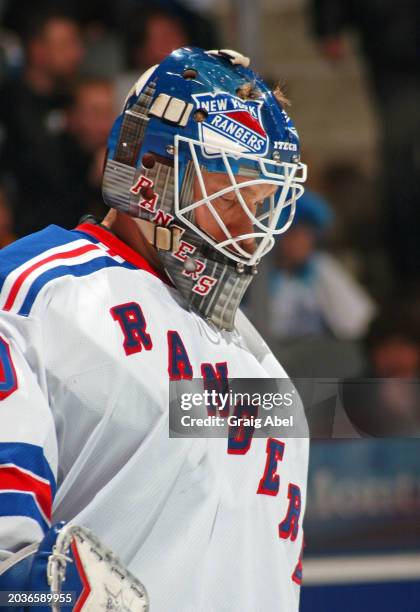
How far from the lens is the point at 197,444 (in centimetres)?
185

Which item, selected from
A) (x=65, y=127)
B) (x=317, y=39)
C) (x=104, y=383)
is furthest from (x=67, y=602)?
(x=317, y=39)

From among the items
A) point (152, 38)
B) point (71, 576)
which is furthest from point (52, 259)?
point (152, 38)

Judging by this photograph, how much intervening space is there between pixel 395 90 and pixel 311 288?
36.5 inches

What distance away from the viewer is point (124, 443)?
1.78 meters

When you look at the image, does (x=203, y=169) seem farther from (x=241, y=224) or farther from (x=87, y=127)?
(x=87, y=127)

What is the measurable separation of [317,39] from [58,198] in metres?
1.67

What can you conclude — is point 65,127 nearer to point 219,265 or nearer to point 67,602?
point 219,265

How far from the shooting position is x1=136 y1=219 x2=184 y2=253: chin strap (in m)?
1.96

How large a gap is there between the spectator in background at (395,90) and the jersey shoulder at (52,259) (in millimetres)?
2894

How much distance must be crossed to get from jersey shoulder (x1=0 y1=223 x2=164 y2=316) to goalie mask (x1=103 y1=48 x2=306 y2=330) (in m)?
0.06

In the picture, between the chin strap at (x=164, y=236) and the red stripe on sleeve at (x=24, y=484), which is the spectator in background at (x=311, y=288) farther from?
the red stripe on sleeve at (x=24, y=484)

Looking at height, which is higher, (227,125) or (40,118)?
(227,125)

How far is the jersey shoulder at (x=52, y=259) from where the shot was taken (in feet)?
5.75

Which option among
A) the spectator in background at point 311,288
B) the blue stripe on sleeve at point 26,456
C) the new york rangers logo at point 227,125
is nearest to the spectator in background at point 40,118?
the spectator in background at point 311,288
